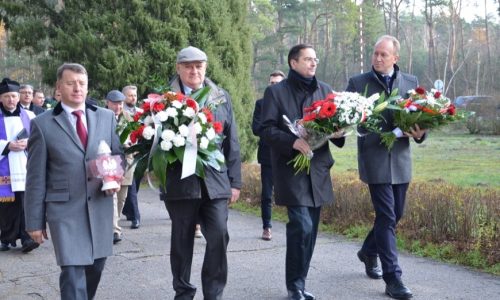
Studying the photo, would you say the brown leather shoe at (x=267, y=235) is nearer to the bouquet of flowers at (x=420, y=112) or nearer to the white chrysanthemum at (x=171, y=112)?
the bouquet of flowers at (x=420, y=112)

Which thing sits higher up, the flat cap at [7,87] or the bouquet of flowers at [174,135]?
the flat cap at [7,87]

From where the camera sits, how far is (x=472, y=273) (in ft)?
21.3

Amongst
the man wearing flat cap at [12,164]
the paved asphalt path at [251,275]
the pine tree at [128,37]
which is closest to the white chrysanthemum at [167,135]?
the paved asphalt path at [251,275]

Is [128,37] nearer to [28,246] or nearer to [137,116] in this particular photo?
[28,246]

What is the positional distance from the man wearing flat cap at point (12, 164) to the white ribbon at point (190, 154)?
380 cm

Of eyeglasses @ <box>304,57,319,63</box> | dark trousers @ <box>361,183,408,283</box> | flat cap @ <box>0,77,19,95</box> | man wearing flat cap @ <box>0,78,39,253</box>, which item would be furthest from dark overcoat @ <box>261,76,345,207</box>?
flat cap @ <box>0,77,19,95</box>

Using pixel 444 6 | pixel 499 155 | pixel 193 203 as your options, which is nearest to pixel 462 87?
pixel 444 6

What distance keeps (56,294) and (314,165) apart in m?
2.78

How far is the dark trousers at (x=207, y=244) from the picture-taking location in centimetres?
509

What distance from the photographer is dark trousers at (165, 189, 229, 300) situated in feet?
16.7

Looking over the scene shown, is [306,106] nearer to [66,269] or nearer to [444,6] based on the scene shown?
[66,269]

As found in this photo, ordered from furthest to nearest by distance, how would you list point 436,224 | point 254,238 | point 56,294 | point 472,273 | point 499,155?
point 499,155 < point 254,238 < point 436,224 < point 472,273 < point 56,294

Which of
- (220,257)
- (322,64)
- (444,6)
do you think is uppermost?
(444,6)

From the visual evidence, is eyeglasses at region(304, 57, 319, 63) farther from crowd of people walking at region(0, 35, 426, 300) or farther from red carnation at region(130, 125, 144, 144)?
red carnation at region(130, 125, 144, 144)
